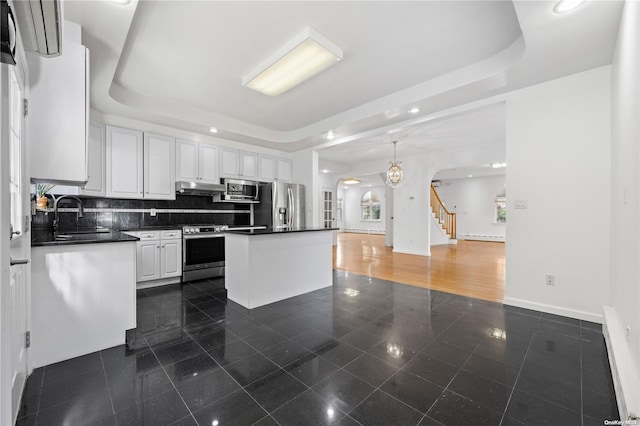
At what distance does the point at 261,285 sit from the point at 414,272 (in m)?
3.07

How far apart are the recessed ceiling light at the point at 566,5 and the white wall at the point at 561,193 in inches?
47.9

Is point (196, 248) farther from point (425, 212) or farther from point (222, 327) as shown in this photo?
point (425, 212)

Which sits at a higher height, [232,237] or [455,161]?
[455,161]

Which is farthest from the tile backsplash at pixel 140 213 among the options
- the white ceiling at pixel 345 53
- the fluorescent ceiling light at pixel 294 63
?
the fluorescent ceiling light at pixel 294 63

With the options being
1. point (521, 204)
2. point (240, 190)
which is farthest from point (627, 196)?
point (240, 190)

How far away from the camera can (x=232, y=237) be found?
3395mm

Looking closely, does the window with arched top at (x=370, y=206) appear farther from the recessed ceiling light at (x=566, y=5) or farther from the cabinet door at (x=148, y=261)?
the recessed ceiling light at (x=566, y=5)

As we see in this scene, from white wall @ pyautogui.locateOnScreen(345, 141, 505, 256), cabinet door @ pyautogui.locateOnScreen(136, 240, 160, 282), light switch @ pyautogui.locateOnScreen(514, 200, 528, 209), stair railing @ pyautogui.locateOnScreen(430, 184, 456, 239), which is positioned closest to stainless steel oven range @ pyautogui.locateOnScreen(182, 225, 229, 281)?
cabinet door @ pyautogui.locateOnScreen(136, 240, 160, 282)

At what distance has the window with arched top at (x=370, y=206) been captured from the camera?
551 inches

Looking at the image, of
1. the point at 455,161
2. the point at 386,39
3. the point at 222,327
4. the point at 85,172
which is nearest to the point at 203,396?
the point at 222,327

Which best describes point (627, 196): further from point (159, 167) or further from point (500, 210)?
point (500, 210)

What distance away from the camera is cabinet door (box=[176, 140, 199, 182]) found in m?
4.47

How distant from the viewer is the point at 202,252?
172 inches

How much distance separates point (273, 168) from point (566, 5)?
481cm
